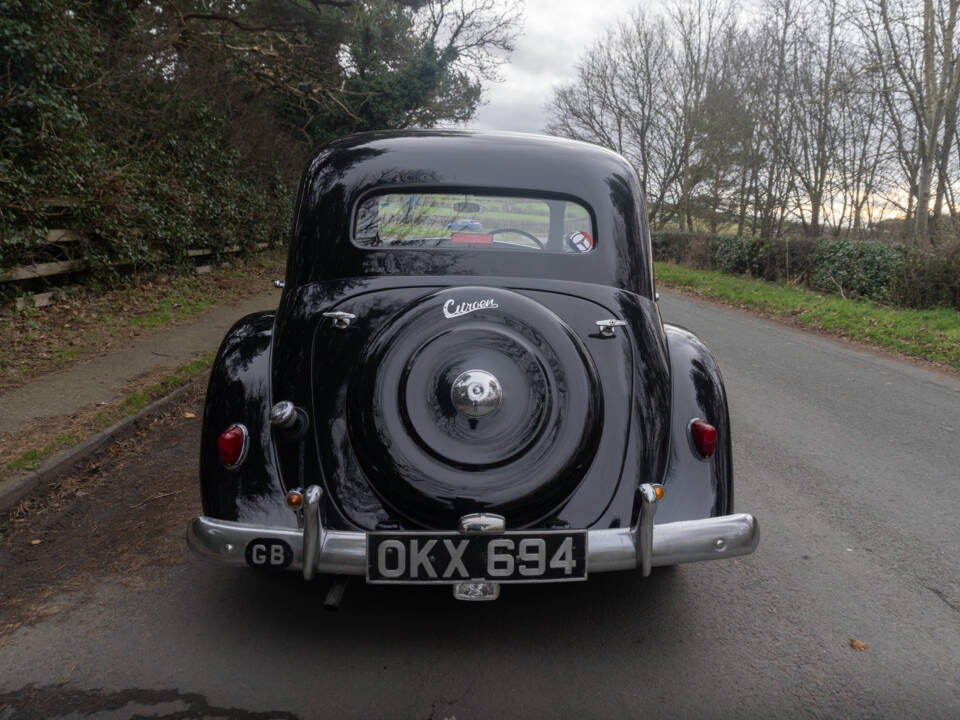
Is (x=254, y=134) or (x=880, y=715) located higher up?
(x=254, y=134)

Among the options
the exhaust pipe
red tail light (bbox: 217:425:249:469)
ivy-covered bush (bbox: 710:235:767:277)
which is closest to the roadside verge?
red tail light (bbox: 217:425:249:469)

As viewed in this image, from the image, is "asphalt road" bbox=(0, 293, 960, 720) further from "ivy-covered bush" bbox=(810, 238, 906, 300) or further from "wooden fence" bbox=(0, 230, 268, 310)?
"ivy-covered bush" bbox=(810, 238, 906, 300)

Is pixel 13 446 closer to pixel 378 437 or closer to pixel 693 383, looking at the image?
pixel 378 437

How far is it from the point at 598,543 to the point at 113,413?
13.8 feet

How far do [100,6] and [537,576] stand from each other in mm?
11311

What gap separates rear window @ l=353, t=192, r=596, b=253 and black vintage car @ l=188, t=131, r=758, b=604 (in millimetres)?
21

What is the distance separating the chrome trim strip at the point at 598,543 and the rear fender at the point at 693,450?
0.07 metres

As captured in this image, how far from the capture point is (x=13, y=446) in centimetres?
446

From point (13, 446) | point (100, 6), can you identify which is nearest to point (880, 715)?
point (13, 446)

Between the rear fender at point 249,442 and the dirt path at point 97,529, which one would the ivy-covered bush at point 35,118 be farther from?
the rear fender at point 249,442

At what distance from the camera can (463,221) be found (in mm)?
3438

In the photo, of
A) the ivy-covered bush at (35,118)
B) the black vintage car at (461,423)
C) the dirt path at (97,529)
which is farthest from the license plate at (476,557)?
the ivy-covered bush at (35,118)

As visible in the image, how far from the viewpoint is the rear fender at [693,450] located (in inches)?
104

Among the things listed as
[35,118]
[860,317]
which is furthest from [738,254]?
[35,118]
